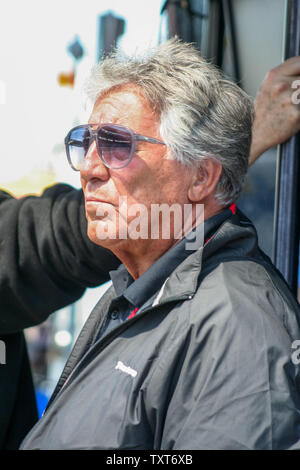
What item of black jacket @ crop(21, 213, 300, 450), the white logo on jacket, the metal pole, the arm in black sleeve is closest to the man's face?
black jacket @ crop(21, 213, 300, 450)

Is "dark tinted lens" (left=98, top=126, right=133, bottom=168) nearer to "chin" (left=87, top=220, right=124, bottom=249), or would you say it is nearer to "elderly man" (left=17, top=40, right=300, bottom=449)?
"elderly man" (left=17, top=40, right=300, bottom=449)

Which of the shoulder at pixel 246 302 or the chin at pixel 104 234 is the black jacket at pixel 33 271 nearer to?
the chin at pixel 104 234

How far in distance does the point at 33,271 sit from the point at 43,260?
0.06 m

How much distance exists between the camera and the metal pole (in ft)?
6.74

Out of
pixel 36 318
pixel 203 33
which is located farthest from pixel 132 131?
pixel 203 33

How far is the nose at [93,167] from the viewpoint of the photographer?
1591mm

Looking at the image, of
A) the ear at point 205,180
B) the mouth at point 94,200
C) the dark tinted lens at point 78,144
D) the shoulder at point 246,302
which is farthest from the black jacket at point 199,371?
the dark tinted lens at point 78,144

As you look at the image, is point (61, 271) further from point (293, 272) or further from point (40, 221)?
point (293, 272)

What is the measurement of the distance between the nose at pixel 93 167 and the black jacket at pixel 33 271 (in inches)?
20.3

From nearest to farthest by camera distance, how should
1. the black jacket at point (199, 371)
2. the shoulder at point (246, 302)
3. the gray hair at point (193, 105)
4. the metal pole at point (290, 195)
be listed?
the black jacket at point (199, 371) < the shoulder at point (246, 302) < the gray hair at point (193, 105) < the metal pole at point (290, 195)

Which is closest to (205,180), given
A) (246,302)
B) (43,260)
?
(246,302)

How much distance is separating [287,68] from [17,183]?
4.46 metres

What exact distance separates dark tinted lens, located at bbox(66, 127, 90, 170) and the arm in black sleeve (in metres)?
0.44

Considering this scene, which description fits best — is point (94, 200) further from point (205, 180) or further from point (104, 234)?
point (205, 180)
